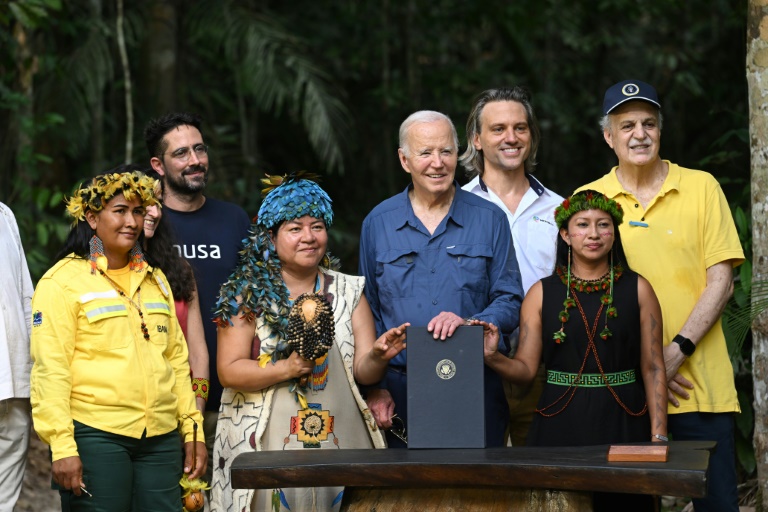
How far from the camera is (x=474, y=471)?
3531mm

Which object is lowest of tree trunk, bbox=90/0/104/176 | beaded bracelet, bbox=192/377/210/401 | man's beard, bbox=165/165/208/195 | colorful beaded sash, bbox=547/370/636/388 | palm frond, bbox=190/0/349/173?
beaded bracelet, bbox=192/377/210/401

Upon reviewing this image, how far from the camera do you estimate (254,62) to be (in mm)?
9258

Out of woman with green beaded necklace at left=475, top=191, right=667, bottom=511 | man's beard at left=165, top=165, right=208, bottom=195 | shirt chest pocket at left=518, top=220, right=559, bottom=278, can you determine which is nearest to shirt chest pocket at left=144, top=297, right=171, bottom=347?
man's beard at left=165, top=165, right=208, bottom=195

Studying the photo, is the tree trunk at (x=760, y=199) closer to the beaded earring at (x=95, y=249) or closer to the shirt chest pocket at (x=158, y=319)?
the shirt chest pocket at (x=158, y=319)

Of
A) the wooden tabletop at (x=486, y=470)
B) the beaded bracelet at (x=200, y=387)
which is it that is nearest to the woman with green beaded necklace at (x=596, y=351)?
the wooden tabletop at (x=486, y=470)

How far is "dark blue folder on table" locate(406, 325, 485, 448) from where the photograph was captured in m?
3.86

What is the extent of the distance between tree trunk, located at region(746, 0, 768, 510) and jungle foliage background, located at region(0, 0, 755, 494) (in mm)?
893

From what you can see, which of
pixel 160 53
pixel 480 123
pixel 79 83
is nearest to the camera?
pixel 480 123

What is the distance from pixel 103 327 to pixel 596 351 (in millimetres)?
1919

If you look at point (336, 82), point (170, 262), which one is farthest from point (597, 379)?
point (336, 82)

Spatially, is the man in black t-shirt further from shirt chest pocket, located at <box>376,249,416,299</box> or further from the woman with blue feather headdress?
shirt chest pocket, located at <box>376,249,416,299</box>

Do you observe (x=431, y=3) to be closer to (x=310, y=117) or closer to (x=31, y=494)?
(x=310, y=117)

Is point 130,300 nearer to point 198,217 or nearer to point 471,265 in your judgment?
point 198,217

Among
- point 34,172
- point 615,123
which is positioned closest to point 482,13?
point 34,172
